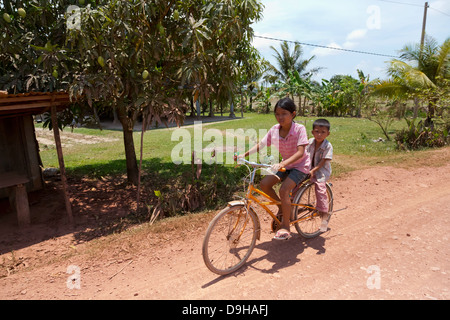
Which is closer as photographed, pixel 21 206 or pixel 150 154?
pixel 21 206

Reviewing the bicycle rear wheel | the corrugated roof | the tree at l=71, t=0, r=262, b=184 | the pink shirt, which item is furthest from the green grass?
the pink shirt

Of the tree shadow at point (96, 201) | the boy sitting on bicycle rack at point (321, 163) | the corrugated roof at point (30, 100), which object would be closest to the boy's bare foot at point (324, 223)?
the boy sitting on bicycle rack at point (321, 163)

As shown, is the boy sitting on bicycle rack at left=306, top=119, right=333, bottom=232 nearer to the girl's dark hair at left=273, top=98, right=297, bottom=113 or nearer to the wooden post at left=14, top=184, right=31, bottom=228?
the girl's dark hair at left=273, top=98, right=297, bottom=113

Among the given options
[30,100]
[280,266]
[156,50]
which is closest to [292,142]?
[280,266]

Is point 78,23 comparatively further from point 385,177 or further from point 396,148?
point 396,148

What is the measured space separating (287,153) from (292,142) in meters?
0.17

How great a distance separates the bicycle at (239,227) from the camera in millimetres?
3209

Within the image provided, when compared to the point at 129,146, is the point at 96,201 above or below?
below

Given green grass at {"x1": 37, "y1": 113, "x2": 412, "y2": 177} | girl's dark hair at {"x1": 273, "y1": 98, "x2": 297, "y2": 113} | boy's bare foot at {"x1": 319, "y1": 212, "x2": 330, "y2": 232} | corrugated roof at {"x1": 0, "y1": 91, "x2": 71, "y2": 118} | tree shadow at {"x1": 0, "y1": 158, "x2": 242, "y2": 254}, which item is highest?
corrugated roof at {"x1": 0, "y1": 91, "x2": 71, "y2": 118}

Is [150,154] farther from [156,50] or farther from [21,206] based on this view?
[156,50]

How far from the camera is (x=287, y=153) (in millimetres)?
3723

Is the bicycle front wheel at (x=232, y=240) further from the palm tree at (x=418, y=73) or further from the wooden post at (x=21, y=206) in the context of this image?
the palm tree at (x=418, y=73)

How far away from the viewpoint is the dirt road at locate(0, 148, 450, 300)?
119 inches
